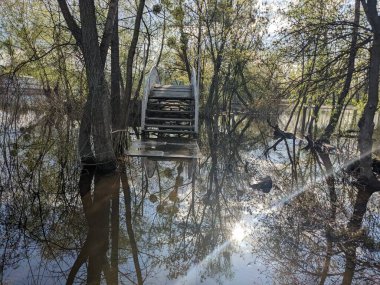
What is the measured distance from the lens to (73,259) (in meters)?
4.08

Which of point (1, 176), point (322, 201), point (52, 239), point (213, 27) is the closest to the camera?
point (52, 239)

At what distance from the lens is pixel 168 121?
493 inches

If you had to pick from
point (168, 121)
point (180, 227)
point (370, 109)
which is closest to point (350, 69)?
point (370, 109)

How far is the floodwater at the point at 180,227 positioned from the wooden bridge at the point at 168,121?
Answer: 1702mm

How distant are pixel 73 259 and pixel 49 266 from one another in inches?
10.6

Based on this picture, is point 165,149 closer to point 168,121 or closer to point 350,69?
point 168,121

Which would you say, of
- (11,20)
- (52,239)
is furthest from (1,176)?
(11,20)

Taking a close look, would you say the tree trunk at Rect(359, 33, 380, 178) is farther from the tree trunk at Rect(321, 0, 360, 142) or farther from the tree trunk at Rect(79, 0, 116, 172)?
the tree trunk at Rect(79, 0, 116, 172)

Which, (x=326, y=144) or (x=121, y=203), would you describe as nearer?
(x=121, y=203)

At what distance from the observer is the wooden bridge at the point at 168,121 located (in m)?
10.7

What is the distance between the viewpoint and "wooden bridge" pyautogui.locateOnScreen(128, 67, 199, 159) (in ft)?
35.1

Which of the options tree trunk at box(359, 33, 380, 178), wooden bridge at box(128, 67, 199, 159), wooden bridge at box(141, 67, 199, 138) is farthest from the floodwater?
wooden bridge at box(141, 67, 199, 138)

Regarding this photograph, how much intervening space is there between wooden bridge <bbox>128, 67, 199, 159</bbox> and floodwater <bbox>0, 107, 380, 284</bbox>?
5.58 ft

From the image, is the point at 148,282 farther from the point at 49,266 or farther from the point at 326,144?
the point at 326,144
